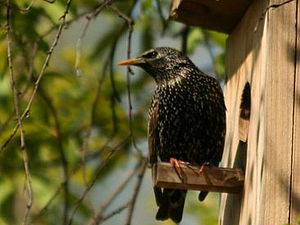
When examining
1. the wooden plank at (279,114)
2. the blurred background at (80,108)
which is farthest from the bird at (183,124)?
the wooden plank at (279,114)

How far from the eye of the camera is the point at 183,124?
551 cm

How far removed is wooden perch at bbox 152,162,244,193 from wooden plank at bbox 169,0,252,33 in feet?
3.14

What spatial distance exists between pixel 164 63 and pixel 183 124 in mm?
504

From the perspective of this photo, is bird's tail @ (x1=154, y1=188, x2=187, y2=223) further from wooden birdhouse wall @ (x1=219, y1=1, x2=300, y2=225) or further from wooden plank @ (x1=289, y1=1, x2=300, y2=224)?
wooden plank @ (x1=289, y1=1, x2=300, y2=224)

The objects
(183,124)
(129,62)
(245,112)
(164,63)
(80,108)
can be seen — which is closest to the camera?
(245,112)

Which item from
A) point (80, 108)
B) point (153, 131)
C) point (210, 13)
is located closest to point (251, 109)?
point (210, 13)

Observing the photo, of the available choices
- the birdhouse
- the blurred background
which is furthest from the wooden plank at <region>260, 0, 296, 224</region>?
the blurred background

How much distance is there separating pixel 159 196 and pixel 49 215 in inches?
42.3

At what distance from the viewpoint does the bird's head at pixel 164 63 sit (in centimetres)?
574

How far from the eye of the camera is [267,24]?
175 inches

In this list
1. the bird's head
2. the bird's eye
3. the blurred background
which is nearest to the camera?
the blurred background

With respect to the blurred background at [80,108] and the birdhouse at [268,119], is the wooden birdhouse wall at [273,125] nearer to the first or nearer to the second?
the birdhouse at [268,119]

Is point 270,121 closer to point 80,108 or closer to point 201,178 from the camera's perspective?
point 201,178

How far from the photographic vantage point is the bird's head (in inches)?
226
